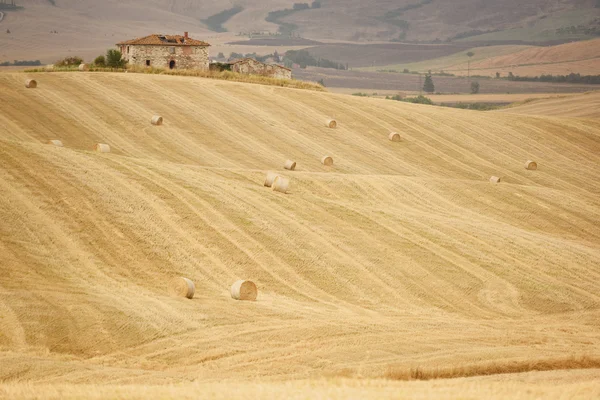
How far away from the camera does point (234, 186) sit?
33.0 metres

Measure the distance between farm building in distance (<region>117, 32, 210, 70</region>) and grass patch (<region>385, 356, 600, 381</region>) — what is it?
169 ft

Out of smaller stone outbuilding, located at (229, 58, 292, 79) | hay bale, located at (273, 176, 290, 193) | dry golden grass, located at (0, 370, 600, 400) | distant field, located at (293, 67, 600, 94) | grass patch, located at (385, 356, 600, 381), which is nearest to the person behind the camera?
dry golden grass, located at (0, 370, 600, 400)

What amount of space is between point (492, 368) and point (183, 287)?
801cm

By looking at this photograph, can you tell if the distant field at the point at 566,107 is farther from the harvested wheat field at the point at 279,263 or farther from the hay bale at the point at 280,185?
A: the hay bale at the point at 280,185

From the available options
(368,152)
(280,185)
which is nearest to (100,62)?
(368,152)

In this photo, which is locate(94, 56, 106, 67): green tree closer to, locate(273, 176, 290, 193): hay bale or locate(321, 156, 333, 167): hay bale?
locate(321, 156, 333, 167): hay bale

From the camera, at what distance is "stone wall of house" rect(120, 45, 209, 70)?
6788 centimetres

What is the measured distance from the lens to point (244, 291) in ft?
76.3

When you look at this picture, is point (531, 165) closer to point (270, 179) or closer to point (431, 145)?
point (431, 145)

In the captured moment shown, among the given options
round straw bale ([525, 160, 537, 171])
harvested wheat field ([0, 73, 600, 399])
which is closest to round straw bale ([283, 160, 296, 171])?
harvested wheat field ([0, 73, 600, 399])

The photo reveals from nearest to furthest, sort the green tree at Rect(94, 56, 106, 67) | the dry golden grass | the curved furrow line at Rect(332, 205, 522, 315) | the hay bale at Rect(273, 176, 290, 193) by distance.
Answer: the dry golden grass < the curved furrow line at Rect(332, 205, 522, 315) < the hay bale at Rect(273, 176, 290, 193) < the green tree at Rect(94, 56, 106, 67)

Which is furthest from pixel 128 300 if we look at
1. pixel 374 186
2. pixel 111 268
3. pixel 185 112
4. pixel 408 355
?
pixel 185 112

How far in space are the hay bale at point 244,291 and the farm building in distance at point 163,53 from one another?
46.6 metres

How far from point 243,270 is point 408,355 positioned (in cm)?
713
